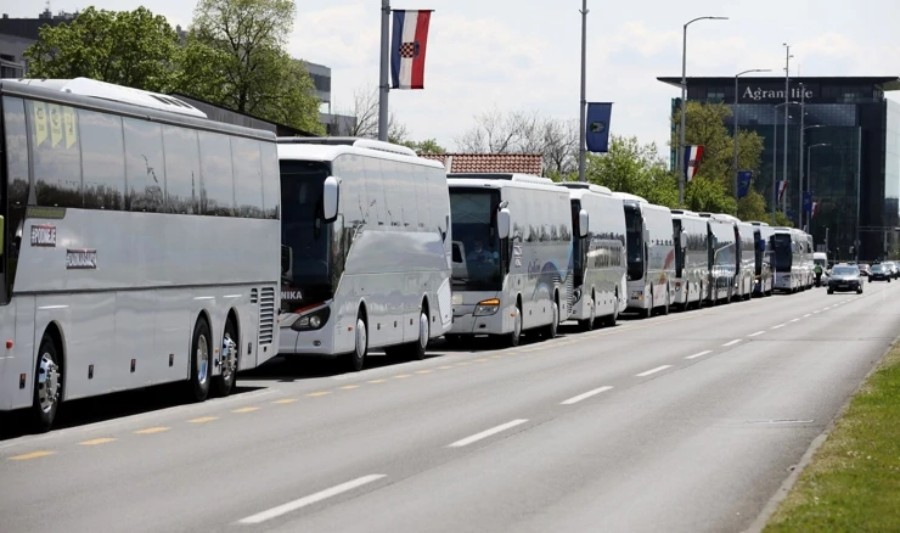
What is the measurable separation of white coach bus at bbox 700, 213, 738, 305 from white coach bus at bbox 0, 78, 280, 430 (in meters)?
51.6

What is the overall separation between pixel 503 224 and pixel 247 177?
13.4m

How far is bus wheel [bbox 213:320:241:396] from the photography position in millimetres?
23881

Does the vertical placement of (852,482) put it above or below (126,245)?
below

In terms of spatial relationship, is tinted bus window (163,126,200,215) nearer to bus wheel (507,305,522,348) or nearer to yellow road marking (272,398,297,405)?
yellow road marking (272,398,297,405)

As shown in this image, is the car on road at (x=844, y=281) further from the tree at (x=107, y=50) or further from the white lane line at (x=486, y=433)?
the white lane line at (x=486, y=433)

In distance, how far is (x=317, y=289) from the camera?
91.8ft

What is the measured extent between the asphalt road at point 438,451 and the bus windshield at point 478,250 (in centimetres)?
604

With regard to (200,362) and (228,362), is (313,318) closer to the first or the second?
(228,362)

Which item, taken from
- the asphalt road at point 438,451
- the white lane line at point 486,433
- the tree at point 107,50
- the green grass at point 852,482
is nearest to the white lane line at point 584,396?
the asphalt road at point 438,451

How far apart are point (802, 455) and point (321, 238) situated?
1227 centimetres

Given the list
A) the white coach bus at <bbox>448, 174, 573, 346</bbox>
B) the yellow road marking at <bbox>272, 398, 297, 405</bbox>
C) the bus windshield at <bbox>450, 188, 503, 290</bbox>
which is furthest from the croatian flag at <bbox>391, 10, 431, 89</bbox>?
the yellow road marking at <bbox>272, 398, 297, 405</bbox>

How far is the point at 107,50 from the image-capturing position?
315ft

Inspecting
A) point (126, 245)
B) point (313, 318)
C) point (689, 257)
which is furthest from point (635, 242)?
point (126, 245)

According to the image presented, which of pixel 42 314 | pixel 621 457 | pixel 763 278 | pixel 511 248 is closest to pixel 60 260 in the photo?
pixel 42 314
